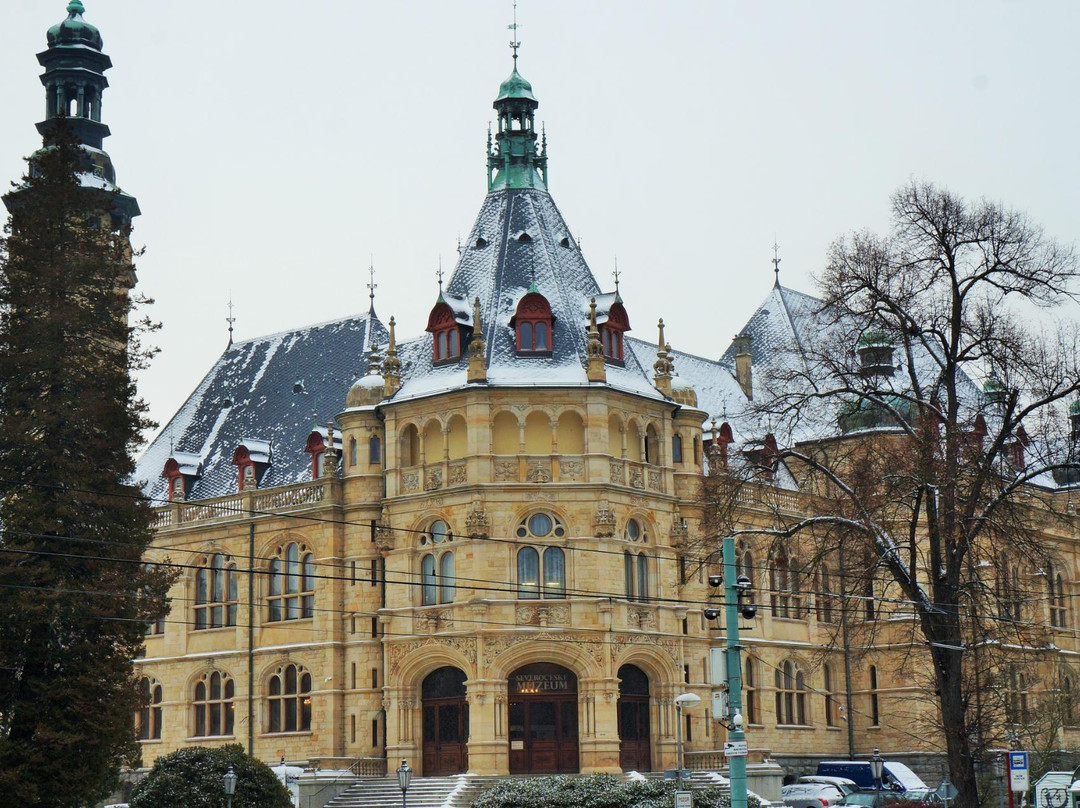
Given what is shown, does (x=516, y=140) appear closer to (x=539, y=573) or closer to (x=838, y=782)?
(x=539, y=573)

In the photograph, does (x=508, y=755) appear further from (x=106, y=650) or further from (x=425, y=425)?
(x=106, y=650)

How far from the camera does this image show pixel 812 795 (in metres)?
55.7

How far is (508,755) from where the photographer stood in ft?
173

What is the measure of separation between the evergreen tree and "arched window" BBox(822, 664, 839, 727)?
33.2 m

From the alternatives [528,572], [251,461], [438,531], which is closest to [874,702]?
[528,572]

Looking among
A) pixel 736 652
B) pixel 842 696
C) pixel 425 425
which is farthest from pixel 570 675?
pixel 736 652

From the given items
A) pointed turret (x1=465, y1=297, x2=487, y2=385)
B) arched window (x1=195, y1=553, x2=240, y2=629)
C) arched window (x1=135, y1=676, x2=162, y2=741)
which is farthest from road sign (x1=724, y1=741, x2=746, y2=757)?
arched window (x1=135, y1=676, x2=162, y2=741)

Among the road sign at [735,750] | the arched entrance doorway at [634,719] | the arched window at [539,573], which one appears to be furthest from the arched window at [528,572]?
Answer: the road sign at [735,750]

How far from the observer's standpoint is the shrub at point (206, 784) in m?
45.1

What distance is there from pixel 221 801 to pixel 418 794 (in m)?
8.70

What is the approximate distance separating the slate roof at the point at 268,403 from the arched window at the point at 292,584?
3236mm

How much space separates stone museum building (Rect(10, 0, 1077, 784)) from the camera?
53375mm

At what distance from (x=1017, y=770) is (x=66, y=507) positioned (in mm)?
21037

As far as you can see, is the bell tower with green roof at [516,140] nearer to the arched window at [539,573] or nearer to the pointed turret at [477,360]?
the pointed turret at [477,360]
